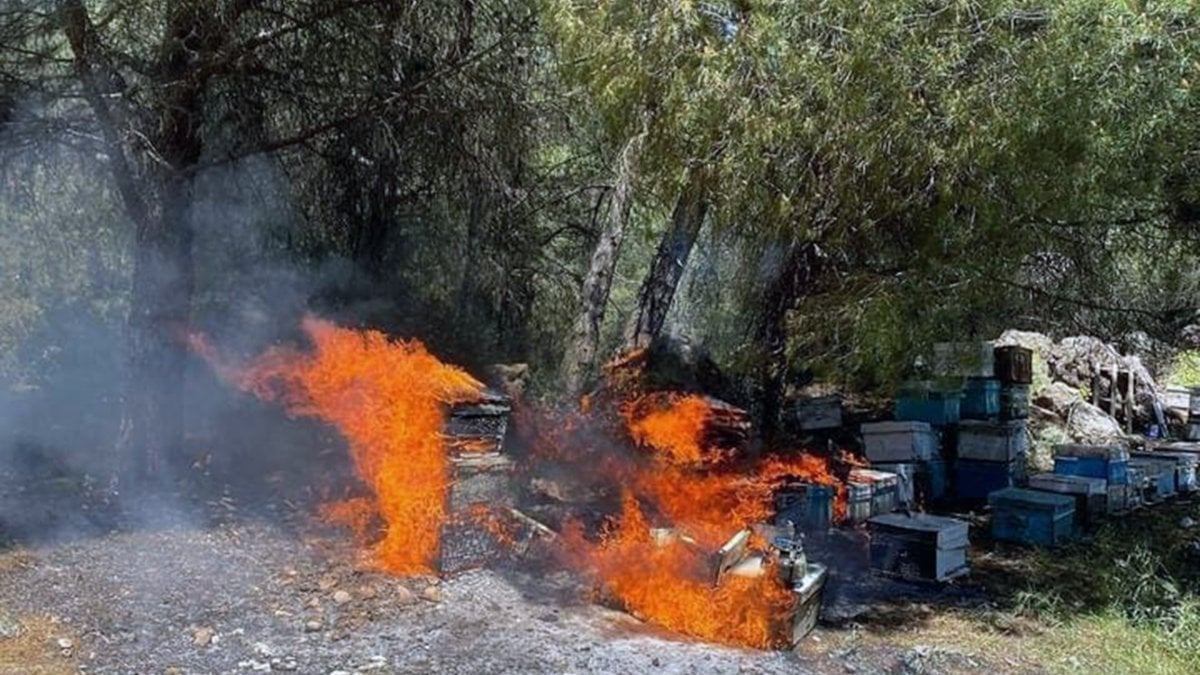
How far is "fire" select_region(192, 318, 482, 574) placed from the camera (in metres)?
6.26

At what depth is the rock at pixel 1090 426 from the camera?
1220 cm

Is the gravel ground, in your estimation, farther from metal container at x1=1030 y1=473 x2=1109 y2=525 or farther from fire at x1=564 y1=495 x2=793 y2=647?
metal container at x1=1030 y1=473 x2=1109 y2=525

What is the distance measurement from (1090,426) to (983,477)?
4.28 metres

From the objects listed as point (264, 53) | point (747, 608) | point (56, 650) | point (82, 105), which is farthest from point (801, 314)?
point (82, 105)

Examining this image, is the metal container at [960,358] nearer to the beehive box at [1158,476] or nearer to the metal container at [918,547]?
the metal container at [918,547]

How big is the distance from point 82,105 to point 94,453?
9.72ft

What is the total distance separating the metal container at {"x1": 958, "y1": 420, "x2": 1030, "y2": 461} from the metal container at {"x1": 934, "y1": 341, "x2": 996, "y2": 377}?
781 mm

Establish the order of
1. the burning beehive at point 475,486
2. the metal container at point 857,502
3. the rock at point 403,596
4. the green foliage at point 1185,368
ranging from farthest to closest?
the green foliage at point 1185,368, the metal container at point 857,502, the burning beehive at point 475,486, the rock at point 403,596

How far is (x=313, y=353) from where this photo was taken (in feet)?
30.2

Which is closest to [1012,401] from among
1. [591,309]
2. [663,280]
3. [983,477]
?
[983,477]

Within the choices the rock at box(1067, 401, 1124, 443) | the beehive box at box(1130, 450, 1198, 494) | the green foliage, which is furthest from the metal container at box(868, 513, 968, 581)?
the green foliage

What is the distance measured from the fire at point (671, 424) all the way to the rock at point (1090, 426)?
5982mm

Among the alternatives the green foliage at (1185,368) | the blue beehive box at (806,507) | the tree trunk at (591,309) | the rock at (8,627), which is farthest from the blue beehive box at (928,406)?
the green foliage at (1185,368)

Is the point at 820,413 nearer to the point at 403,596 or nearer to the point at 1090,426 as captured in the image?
the point at 1090,426
